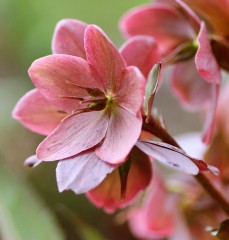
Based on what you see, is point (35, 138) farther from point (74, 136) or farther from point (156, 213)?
point (74, 136)

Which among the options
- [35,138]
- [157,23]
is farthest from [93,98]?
[35,138]

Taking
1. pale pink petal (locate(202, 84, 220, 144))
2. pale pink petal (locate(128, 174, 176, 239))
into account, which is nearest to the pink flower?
pale pink petal (locate(128, 174, 176, 239))

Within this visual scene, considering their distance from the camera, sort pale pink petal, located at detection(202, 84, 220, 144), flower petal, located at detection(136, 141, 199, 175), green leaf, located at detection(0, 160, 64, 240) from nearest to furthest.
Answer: flower petal, located at detection(136, 141, 199, 175)
pale pink petal, located at detection(202, 84, 220, 144)
green leaf, located at detection(0, 160, 64, 240)

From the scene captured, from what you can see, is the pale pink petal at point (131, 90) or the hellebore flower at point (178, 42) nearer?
the pale pink petal at point (131, 90)

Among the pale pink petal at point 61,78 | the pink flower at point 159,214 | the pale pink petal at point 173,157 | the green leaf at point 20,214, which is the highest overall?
the pale pink petal at point 61,78

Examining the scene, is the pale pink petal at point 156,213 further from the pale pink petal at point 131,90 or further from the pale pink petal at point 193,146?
the pale pink petal at point 131,90

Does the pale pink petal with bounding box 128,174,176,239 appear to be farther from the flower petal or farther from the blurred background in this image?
the flower petal

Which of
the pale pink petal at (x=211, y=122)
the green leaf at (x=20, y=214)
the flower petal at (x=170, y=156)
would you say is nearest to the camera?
the flower petal at (x=170, y=156)

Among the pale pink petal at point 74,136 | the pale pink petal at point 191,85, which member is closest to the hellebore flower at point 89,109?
the pale pink petal at point 74,136
